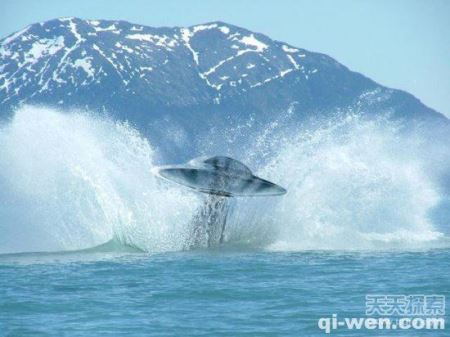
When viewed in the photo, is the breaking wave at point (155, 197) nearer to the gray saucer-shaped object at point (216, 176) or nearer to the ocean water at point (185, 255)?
the ocean water at point (185, 255)

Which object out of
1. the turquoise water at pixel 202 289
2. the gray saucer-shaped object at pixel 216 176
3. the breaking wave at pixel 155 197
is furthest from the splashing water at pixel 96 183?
the turquoise water at pixel 202 289

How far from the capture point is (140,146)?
4491 centimetres

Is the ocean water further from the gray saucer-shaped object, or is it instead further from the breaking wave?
the gray saucer-shaped object

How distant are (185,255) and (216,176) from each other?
327 centimetres

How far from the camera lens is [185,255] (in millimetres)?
34125

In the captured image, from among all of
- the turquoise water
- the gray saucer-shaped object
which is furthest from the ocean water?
the gray saucer-shaped object

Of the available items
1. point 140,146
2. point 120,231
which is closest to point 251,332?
point 120,231

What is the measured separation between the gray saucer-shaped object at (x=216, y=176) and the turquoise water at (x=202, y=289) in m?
2.31

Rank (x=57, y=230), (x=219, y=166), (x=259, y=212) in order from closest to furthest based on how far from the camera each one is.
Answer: (x=219, y=166), (x=259, y=212), (x=57, y=230)

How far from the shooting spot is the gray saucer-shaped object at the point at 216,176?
35.3 metres

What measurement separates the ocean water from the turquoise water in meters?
0.05

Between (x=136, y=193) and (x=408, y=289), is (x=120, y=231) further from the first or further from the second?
(x=408, y=289)

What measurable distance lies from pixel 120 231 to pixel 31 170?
23.7ft

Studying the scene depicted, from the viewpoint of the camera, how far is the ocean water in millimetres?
22344
